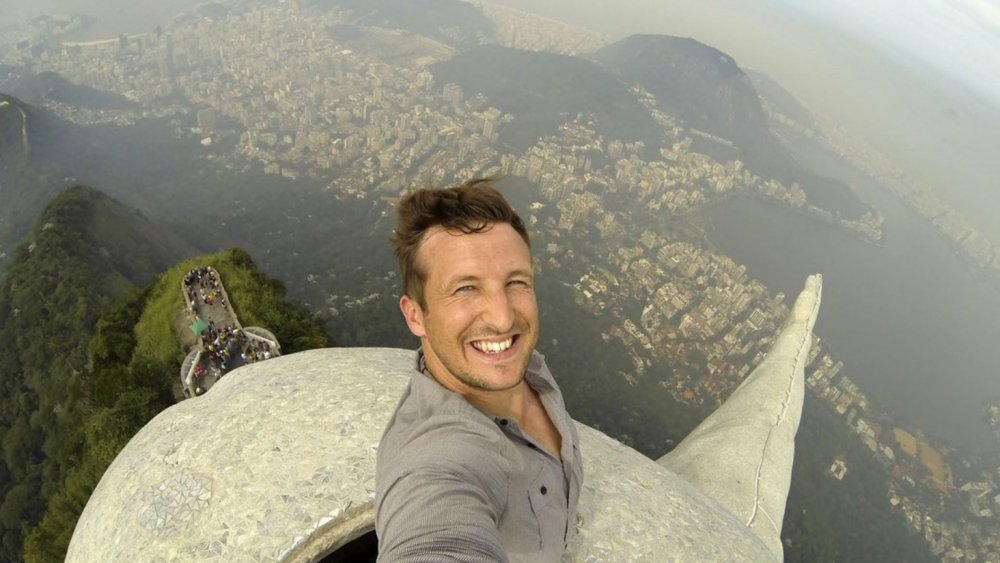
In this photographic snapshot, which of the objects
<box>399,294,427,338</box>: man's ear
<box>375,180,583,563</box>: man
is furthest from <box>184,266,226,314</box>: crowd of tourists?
<box>375,180,583,563</box>: man

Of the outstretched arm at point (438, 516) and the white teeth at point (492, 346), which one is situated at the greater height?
the white teeth at point (492, 346)

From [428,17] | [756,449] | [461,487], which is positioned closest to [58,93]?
[756,449]

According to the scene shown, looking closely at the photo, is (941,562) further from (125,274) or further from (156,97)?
(156,97)

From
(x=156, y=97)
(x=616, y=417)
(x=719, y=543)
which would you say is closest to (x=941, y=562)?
(x=616, y=417)

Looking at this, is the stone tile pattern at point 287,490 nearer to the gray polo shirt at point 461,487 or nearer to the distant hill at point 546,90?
the gray polo shirt at point 461,487

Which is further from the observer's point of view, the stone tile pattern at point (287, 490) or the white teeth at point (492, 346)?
the stone tile pattern at point (287, 490)

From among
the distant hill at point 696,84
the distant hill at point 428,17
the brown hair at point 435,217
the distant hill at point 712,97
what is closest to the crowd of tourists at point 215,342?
the brown hair at point 435,217

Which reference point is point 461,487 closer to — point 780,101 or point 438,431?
point 438,431
